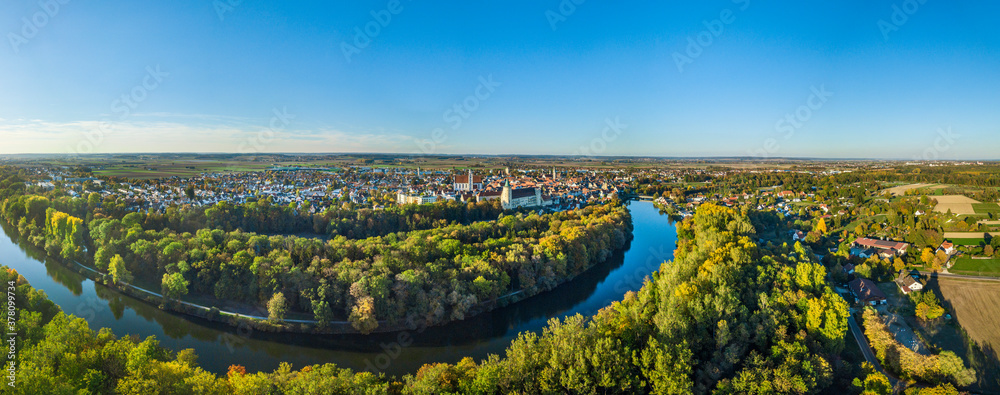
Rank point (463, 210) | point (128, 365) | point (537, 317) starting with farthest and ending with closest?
point (463, 210)
point (537, 317)
point (128, 365)

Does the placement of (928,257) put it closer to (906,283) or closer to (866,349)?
(906,283)

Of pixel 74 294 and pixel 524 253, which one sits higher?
pixel 524 253

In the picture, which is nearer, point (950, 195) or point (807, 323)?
point (807, 323)

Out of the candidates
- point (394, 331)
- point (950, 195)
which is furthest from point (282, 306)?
point (950, 195)

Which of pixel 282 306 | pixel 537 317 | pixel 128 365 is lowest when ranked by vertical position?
pixel 537 317

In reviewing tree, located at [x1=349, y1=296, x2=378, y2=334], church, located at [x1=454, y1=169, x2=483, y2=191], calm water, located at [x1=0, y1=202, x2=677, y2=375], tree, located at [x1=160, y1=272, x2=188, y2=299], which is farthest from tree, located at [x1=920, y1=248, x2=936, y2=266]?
church, located at [x1=454, y1=169, x2=483, y2=191]

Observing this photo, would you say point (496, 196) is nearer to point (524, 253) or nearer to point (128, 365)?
point (524, 253)

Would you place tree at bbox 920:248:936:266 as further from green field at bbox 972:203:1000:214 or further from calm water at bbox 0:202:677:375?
green field at bbox 972:203:1000:214
